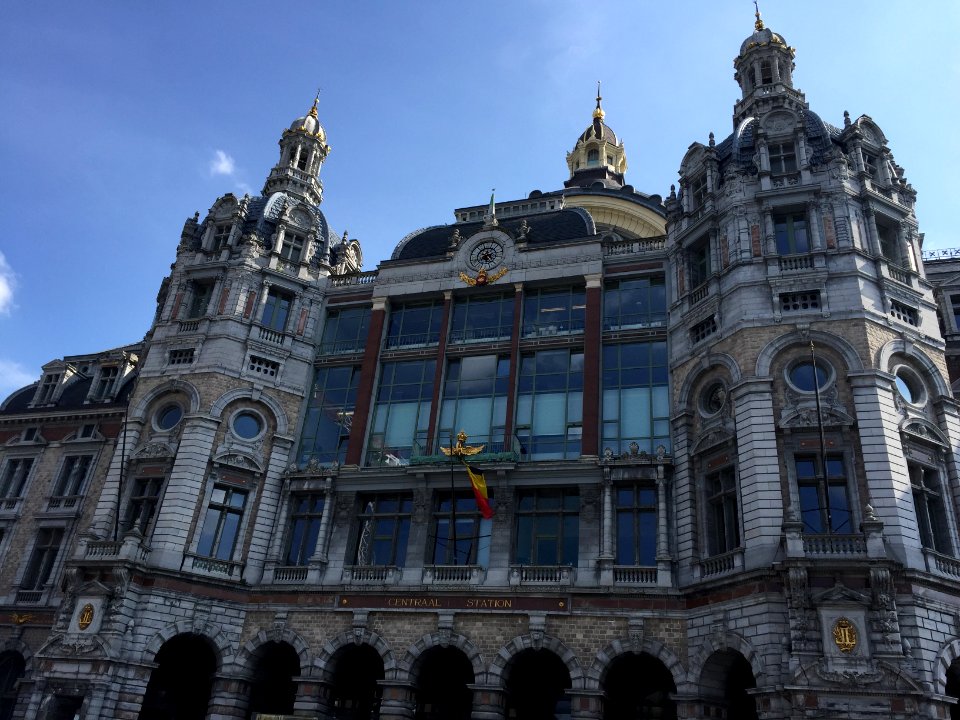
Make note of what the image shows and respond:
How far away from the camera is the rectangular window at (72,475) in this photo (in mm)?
45125

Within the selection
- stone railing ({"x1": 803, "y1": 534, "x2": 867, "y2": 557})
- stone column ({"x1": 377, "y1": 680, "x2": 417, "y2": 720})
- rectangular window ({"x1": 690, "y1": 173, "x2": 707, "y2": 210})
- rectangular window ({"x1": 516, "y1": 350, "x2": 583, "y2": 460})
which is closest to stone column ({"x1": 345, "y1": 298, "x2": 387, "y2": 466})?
rectangular window ({"x1": 516, "y1": 350, "x2": 583, "y2": 460})

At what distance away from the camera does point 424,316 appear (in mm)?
44750

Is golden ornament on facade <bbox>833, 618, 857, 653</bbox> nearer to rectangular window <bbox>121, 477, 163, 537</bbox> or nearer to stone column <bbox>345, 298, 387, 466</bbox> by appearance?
stone column <bbox>345, 298, 387, 466</bbox>

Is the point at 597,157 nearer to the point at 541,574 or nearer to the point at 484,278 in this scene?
the point at 484,278

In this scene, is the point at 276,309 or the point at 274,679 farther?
the point at 276,309

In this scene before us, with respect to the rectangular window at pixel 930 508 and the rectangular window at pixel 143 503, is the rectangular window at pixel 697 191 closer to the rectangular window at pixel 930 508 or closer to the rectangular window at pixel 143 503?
the rectangular window at pixel 930 508

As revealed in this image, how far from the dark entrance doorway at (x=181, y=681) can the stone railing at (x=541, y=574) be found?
14676 millimetres

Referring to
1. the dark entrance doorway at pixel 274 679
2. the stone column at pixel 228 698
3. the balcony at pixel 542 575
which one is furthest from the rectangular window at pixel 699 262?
the stone column at pixel 228 698

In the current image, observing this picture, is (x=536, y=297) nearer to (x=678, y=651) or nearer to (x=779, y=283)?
(x=779, y=283)

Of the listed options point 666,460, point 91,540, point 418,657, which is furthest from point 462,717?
point 91,540

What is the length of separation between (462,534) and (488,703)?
25.6 feet

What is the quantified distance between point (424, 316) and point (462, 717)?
68.4 ft

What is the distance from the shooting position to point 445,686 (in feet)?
118

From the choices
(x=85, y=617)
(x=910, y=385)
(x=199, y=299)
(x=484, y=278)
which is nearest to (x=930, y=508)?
(x=910, y=385)
